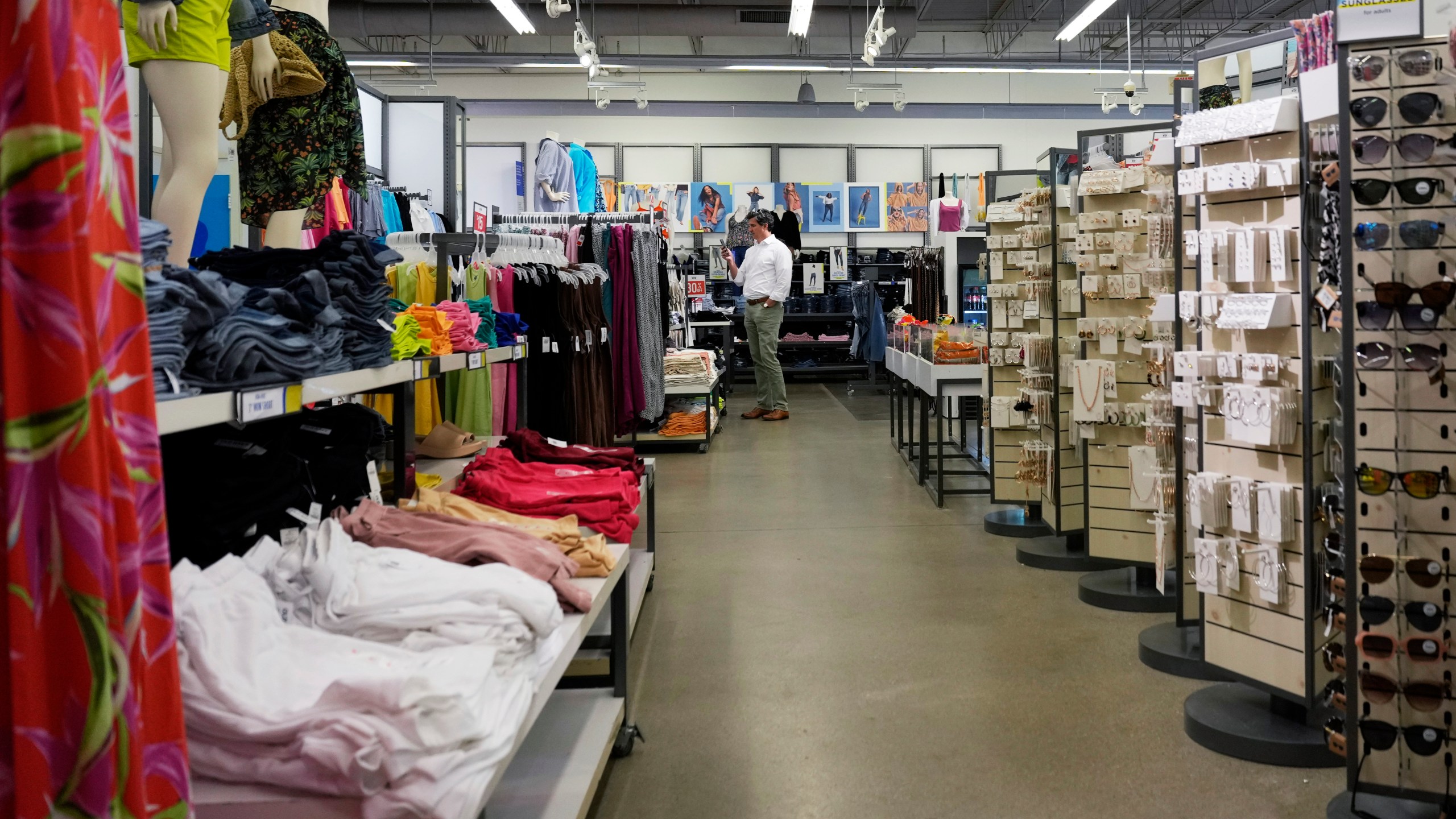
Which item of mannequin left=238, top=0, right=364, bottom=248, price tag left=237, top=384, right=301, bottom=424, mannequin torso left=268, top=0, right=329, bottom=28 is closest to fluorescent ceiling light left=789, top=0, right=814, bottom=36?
mannequin torso left=268, top=0, right=329, bottom=28

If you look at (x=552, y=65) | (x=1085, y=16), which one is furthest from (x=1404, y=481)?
(x=552, y=65)

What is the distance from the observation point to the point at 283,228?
9.71 feet

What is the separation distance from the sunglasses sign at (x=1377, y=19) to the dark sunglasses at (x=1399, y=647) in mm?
1274

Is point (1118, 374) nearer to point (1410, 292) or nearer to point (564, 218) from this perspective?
point (1410, 292)

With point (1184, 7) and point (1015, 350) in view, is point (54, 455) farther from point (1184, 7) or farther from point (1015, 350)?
point (1184, 7)

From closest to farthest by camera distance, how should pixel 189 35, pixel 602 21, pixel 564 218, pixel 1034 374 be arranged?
pixel 189 35, pixel 1034 374, pixel 564 218, pixel 602 21

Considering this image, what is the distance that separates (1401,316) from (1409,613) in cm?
64

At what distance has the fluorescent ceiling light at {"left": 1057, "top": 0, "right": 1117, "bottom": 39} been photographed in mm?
9211

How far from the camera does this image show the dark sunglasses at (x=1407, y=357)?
86.5 inches

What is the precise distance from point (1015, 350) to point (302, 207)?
11.3 feet

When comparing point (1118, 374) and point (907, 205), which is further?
point (907, 205)

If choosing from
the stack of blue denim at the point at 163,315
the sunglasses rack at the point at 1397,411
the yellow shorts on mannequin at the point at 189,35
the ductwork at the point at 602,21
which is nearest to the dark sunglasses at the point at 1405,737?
the sunglasses rack at the point at 1397,411

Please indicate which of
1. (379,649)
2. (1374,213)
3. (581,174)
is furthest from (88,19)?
(581,174)

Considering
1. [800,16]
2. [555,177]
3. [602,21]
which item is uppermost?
[602,21]
